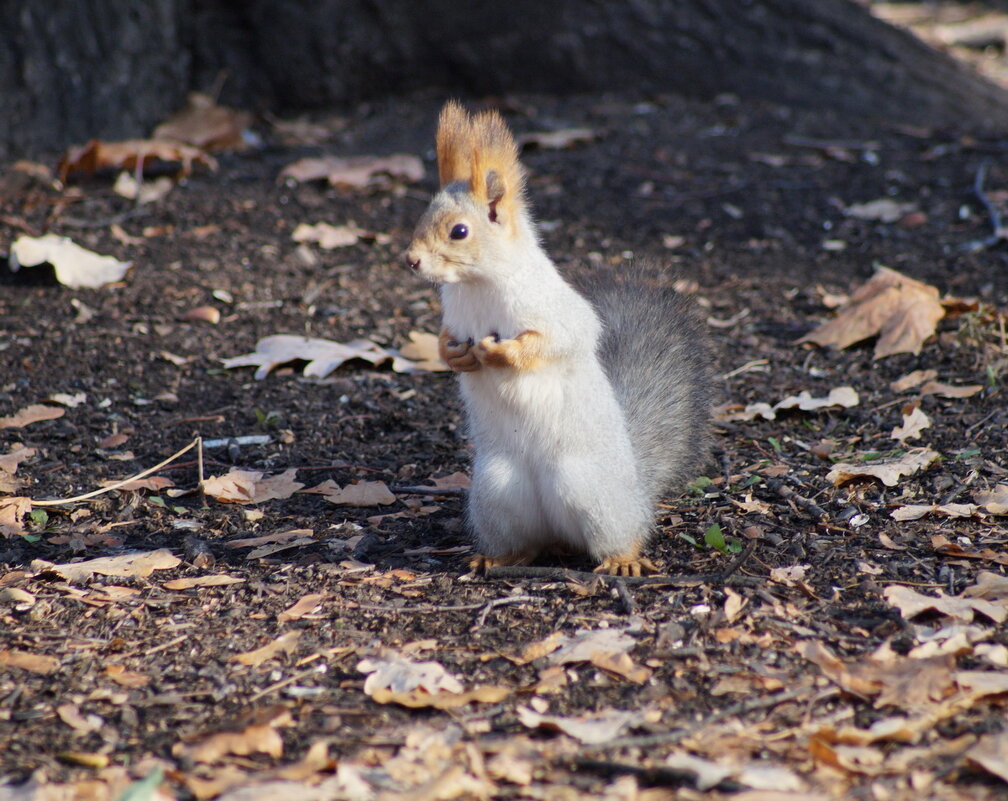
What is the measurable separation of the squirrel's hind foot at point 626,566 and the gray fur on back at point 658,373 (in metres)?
0.18

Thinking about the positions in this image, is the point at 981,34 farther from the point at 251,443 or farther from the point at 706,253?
the point at 251,443

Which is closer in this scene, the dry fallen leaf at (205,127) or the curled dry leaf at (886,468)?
the curled dry leaf at (886,468)

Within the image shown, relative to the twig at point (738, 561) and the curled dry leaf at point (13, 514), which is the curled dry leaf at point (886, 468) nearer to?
the twig at point (738, 561)

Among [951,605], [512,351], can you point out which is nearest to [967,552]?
[951,605]

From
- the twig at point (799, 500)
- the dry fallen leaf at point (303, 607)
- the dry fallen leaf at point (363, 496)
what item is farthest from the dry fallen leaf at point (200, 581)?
the twig at point (799, 500)

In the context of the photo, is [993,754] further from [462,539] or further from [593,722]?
[462,539]

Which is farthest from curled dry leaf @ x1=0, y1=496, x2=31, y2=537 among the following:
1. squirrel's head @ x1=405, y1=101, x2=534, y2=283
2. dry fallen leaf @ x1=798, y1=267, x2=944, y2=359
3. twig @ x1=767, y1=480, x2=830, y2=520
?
dry fallen leaf @ x1=798, y1=267, x2=944, y2=359

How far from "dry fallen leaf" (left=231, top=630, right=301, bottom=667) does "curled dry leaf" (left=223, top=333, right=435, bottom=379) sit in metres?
1.29

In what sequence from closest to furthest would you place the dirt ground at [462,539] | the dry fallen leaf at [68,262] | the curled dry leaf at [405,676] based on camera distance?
the dirt ground at [462,539]
the curled dry leaf at [405,676]
the dry fallen leaf at [68,262]

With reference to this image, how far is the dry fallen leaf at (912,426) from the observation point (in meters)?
2.64

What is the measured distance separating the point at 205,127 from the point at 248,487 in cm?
261

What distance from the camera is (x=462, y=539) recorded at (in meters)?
2.38

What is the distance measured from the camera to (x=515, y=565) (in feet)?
7.26

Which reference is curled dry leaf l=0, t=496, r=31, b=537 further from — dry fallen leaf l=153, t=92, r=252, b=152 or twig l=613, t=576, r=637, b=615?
dry fallen leaf l=153, t=92, r=252, b=152
